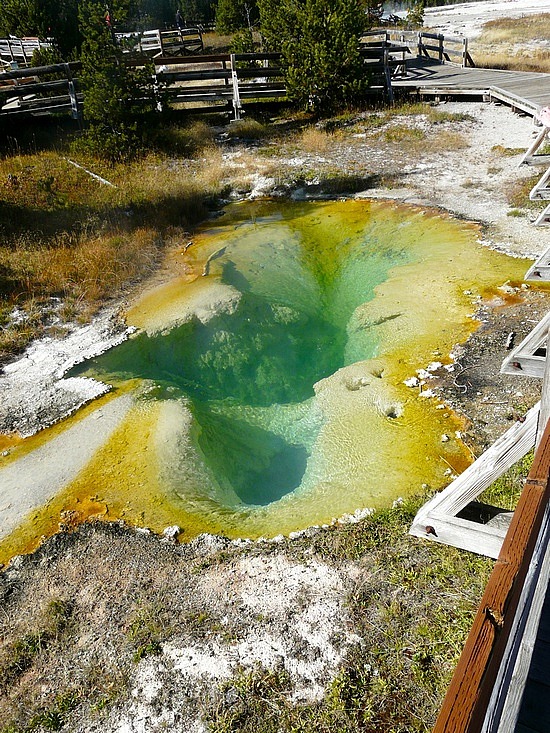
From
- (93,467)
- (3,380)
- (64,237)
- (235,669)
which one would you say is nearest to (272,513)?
(235,669)

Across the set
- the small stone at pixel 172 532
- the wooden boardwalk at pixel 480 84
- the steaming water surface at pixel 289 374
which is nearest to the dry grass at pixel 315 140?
the wooden boardwalk at pixel 480 84

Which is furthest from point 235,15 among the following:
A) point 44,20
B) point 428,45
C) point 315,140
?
point 315,140

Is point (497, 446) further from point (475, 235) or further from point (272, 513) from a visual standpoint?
point (475, 235)

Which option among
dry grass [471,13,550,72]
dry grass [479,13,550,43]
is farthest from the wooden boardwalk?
dry grass [479,13,550,43]

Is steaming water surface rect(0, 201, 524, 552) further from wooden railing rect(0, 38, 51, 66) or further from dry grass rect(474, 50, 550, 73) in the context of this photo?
wooden railing rect(0, 38, 51, 66)

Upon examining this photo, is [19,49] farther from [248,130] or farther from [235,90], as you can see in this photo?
[248,130]

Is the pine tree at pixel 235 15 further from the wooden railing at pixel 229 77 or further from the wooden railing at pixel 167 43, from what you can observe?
the wooden railing at pixel 229 77
